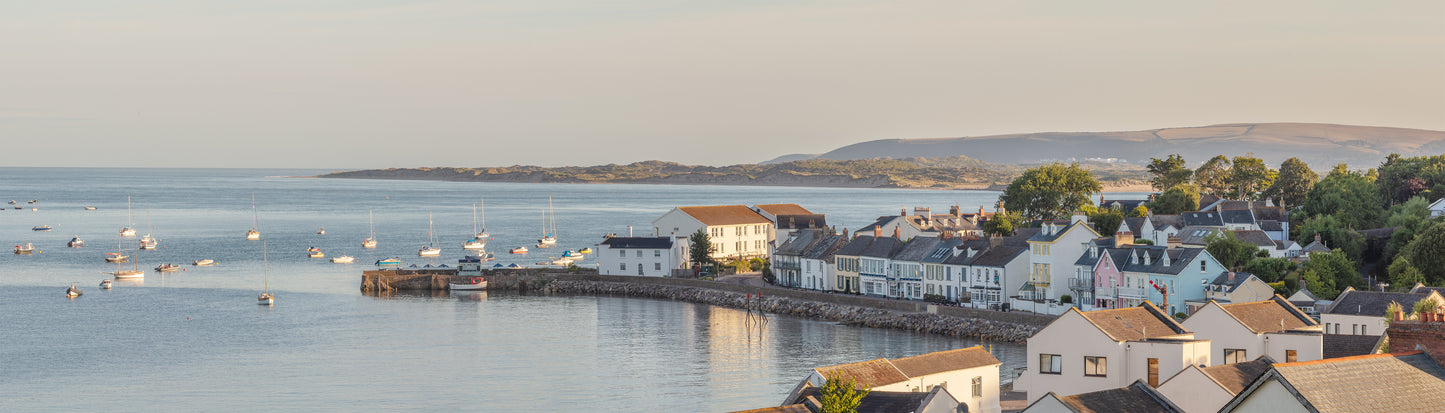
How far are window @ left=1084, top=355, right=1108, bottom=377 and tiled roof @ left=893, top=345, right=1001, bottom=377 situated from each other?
3.76 meters

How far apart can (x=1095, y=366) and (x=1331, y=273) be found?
36307 millimetres

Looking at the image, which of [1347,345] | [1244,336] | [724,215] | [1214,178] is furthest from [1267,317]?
[1214,178]

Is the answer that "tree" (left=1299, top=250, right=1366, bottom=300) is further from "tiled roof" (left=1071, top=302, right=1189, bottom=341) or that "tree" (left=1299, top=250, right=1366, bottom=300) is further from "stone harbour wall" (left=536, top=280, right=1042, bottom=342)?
"tiled roof" (left=1071, top=302, right=1189, bottom=341)

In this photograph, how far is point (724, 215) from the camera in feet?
325

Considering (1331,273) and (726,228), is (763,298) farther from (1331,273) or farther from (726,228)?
(1331,273)

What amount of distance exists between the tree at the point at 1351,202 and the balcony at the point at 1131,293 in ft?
94.5

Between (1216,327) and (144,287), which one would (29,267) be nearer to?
(144,287)

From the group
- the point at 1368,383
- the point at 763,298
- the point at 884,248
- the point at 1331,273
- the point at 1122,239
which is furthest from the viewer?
the point at 763,298

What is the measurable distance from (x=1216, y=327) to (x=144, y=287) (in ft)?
275

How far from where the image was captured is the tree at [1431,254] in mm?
61062

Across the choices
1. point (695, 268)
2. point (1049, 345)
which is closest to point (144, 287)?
point (695, 268)

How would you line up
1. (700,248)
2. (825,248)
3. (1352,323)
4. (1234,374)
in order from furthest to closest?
(700,248)
(825,248)
(1352,323)
(1234,374)

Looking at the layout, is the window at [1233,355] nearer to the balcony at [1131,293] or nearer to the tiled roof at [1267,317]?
the tiled roof at [1267,317]

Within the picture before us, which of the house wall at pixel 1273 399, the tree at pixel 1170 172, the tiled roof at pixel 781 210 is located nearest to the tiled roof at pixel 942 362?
the house wall at pixel 1273 399
